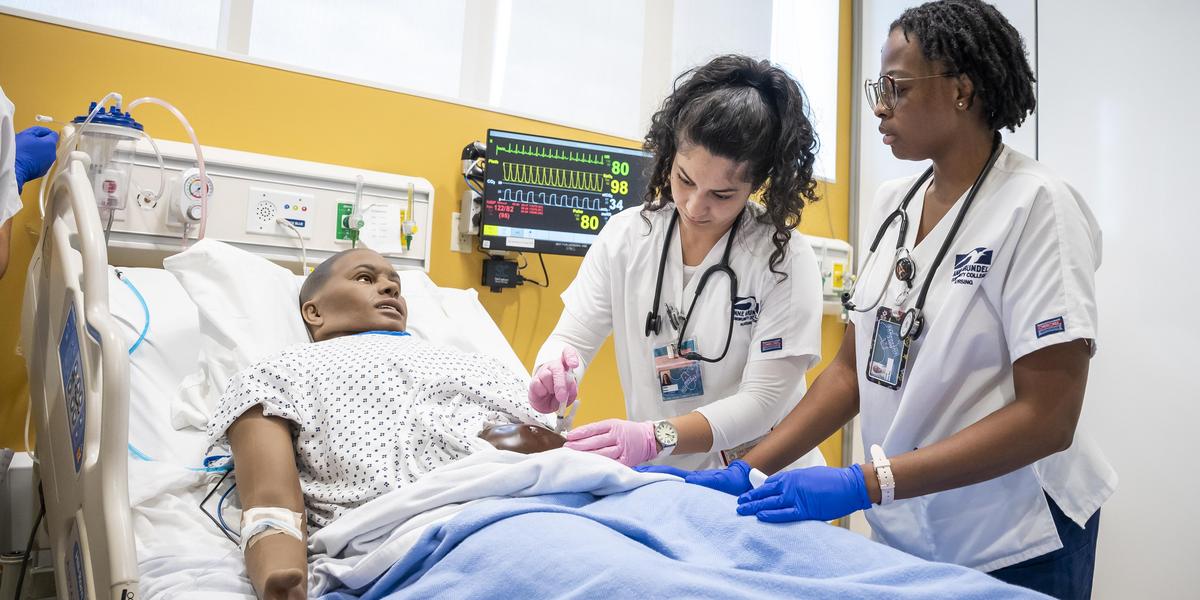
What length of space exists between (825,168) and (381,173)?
2.04m

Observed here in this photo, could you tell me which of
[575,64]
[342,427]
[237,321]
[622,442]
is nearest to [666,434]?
[622,442]

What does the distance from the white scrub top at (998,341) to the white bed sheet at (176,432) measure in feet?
3.29

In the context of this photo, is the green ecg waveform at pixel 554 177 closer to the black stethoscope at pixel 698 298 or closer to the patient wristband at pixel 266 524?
the black stethoscope at pixel 698 298

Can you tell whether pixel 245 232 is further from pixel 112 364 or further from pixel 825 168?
pixel 825 168

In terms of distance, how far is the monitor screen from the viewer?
2.49m

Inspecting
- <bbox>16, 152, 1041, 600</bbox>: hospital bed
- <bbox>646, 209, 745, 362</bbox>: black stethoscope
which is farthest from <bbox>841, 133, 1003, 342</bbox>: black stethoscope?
<bbox>16, 152, 1041, 600</bbox>: hospital bed

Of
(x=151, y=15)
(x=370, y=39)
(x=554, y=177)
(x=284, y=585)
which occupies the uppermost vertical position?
(x=370, y=39)

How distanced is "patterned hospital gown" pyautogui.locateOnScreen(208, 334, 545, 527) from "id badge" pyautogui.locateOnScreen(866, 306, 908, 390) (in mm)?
633

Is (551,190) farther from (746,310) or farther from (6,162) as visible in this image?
(6,162)

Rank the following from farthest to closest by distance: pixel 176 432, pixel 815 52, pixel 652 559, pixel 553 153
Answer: pixel 815 52
pixel 553 153
pixel 176 432
pixel 652 559

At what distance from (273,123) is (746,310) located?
1486mm

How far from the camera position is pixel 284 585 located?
1.04 m

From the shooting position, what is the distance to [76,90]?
2.07 meters

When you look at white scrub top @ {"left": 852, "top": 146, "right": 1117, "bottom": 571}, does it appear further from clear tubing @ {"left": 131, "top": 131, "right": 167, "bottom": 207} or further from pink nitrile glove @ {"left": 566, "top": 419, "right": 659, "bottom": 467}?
clear tubing @ {"left": 131, "top": 131, "right": 167, "bottom": 207}
